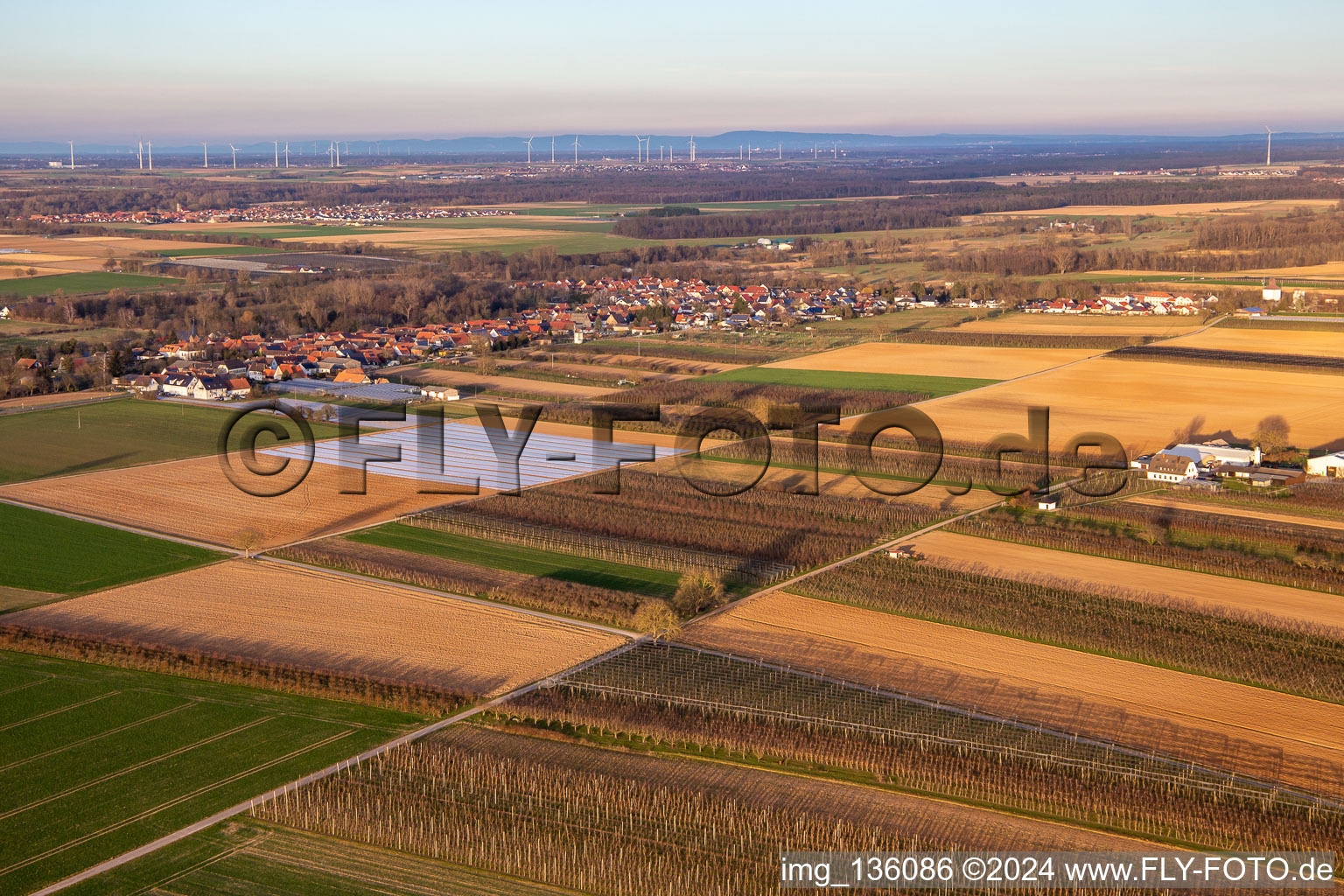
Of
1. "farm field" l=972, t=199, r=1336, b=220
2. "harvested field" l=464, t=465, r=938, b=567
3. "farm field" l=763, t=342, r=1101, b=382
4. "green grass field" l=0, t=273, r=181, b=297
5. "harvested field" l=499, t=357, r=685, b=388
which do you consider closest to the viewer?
"harvested field" l=464, t=465, r=938, b=567

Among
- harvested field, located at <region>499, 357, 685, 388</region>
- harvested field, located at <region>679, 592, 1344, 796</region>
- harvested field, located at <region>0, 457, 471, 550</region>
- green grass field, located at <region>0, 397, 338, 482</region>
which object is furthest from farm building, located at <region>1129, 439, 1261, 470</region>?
green grass field, located at <region>0, 397, 338, 482</region>

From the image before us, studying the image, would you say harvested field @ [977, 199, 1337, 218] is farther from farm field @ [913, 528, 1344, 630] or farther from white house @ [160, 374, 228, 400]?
farm field @ [913, 528, 1344, 630]

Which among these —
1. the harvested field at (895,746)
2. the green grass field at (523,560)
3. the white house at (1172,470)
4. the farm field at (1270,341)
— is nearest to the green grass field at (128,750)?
the harvested field at (895,746)

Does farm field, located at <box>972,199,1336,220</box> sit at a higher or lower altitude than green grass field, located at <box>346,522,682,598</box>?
higher

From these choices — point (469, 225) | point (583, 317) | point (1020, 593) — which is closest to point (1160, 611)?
point (1020, 593)

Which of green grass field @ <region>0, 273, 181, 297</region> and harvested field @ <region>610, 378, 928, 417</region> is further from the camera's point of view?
green grass field @ <region>0, 273, 181, 297</region>

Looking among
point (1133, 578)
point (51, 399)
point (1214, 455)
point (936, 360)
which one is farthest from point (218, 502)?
point (936, 360)

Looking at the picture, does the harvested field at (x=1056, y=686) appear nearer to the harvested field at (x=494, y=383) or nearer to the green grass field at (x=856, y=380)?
the green grass field at (x=856, y=380)
